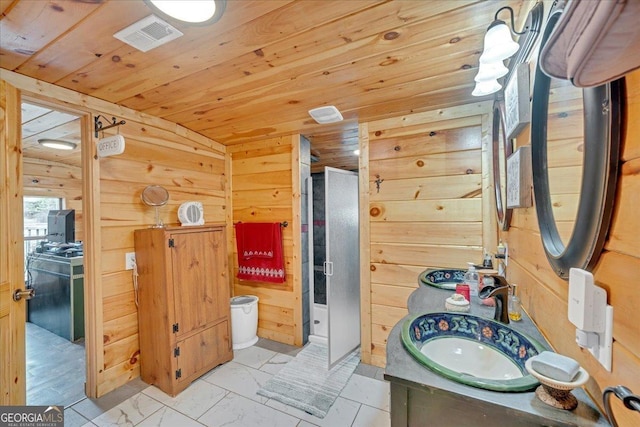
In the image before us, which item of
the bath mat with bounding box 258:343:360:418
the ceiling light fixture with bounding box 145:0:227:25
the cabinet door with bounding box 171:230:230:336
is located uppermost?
the ceiling light fixture with bounding box 145:0:227:25

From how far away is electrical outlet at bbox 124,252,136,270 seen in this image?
7.54 feet

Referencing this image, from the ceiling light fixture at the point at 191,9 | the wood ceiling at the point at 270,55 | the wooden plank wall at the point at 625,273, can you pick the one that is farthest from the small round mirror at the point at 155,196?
the wooden plank wall at the point at 625,273

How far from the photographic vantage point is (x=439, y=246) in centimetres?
226

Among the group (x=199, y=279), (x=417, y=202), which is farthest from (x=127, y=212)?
(x=417, y=202)

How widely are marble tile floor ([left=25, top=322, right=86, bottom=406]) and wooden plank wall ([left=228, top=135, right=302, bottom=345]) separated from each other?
1506 mm

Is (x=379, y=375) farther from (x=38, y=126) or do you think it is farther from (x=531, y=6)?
(x=38, y=126)

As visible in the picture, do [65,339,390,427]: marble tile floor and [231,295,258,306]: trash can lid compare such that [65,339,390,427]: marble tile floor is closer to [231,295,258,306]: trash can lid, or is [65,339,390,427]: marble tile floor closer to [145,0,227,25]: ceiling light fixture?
[231,295,258,306]: trash can lid

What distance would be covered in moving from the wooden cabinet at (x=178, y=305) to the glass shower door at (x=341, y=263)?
1.06 metres

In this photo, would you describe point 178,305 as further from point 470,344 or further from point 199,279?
point 470,344

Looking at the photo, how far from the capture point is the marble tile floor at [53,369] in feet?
6.82

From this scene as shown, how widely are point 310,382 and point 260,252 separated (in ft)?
4.40

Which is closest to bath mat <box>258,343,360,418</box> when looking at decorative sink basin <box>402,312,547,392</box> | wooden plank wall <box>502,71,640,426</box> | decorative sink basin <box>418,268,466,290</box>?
decorative sink basin <box>418,268,466,290</box>

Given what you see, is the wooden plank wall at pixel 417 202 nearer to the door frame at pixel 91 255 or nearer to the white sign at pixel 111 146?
the white sign at pixel 111 146

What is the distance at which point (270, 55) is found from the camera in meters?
1.55
